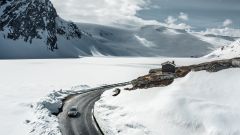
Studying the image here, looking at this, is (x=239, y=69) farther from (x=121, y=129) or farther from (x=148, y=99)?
(x=121, y=129)

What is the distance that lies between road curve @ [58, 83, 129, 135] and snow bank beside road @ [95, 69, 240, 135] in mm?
2139

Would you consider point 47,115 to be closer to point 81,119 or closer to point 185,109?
point 81,119

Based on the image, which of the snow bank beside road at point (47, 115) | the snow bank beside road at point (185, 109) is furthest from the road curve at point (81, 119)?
the snow bank beside road at point (185, 109)

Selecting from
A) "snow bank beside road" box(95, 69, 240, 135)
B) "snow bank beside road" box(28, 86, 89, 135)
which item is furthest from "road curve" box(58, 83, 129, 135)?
"snow bank beside road" box(95, 69, 240, 135)

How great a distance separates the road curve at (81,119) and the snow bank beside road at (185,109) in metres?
2.14

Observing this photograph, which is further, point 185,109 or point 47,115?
point 47,115

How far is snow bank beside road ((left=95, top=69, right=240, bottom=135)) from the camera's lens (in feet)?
162

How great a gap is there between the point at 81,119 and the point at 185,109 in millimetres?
20559

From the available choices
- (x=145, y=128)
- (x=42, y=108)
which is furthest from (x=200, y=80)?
(x=42, y=108)

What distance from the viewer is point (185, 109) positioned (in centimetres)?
5309

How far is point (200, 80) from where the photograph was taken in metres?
60.6

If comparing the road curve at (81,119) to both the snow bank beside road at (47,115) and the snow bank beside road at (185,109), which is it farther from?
the snow bank beside road at (185,109)

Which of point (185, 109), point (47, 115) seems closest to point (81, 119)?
point (47, 115)

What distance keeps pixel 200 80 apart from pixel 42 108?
97.5ft
